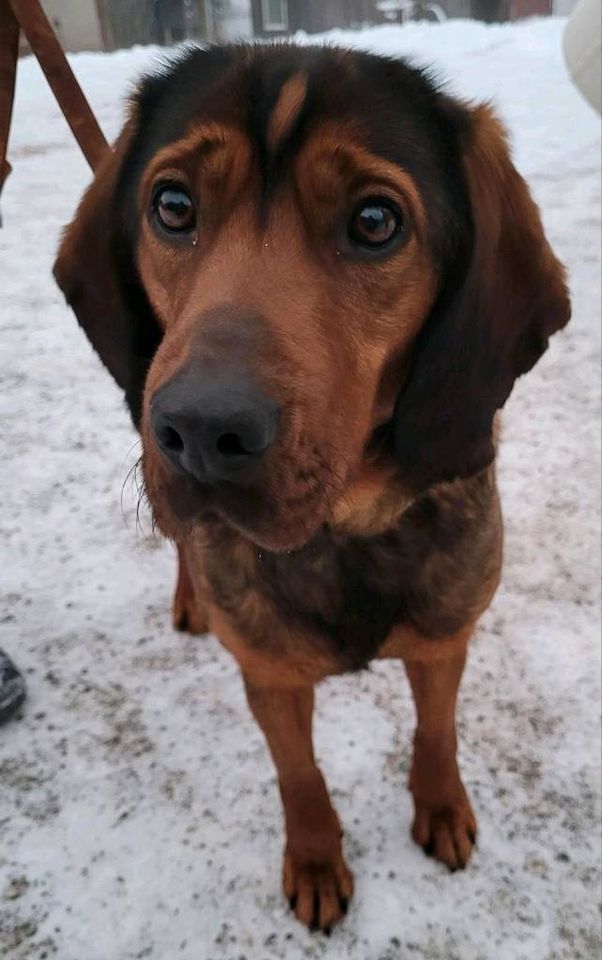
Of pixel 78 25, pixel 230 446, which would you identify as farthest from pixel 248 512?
pixel 78 25

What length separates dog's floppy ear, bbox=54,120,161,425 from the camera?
1.77 m

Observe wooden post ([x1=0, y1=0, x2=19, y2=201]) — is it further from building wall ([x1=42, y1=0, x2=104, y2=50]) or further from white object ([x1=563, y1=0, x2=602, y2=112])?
building wall ([x1=42, y1=0, x2=104, y2=50])

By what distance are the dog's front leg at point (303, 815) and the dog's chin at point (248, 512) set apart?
2.24ft

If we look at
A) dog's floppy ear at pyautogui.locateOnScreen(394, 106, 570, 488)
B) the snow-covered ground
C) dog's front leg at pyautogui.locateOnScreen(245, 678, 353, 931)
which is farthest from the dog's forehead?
dog's front leg at pyautogui.locateOnScreen(245, 678, 353, 931)

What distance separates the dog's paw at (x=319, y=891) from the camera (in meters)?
2.07

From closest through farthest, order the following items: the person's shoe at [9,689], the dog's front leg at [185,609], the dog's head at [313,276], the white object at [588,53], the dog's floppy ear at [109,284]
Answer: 1. the dog's head at [313,276]
2. the dog's floppy ear at [109,284]
3. the person's shoe at [9,689]
4. the dog's front leg at [185,609]
5. the white object at [588,53]

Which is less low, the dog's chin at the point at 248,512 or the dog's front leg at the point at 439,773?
the dog's chin at the point at 248,512

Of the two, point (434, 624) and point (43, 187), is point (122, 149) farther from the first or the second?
point (43, 187)

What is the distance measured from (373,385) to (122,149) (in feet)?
2.49

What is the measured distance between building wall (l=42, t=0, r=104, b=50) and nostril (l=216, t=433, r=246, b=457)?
8360 millimetres

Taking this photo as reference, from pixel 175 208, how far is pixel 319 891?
65.1 inches

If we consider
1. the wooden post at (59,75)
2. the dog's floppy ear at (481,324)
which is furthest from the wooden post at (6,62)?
the dog's floppy ear at (481,324)

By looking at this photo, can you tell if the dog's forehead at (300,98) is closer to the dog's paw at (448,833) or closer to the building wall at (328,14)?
the dog's paw at (448,833)

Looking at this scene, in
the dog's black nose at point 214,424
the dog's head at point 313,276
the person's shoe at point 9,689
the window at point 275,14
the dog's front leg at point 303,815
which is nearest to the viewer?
the dog's black nose at point 214,424
